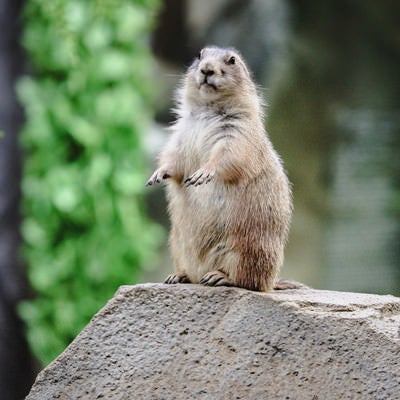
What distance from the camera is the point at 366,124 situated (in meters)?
9.70

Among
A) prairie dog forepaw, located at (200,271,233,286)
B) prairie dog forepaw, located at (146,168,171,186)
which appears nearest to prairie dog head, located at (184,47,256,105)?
prairie dog forepaw, located at (146,168,171,186)

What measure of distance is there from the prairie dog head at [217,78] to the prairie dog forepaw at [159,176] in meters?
0.33

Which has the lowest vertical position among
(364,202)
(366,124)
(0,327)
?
(0,327)

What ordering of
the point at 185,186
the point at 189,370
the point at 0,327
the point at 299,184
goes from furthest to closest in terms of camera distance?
the point at 299,184
the point at 0,327
the point at 185,186
the point at 189,370

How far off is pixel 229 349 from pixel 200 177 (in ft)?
2.19

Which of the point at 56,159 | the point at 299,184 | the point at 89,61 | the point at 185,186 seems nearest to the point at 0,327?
the point at 56,159

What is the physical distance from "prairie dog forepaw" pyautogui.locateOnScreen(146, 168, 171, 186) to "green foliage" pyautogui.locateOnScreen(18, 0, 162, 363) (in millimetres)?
3505

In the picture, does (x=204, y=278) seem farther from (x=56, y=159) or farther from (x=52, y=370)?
(x=56, y=159)

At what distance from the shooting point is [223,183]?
4043 mm

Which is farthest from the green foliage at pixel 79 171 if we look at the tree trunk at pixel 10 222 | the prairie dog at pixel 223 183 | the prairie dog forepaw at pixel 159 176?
the prairie dog forepaw at pixel 159 176

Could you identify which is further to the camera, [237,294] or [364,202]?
[364,202]

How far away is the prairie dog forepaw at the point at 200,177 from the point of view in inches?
153

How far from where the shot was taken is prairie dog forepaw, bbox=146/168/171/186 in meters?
4.16

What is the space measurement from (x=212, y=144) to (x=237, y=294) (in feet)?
2.19
